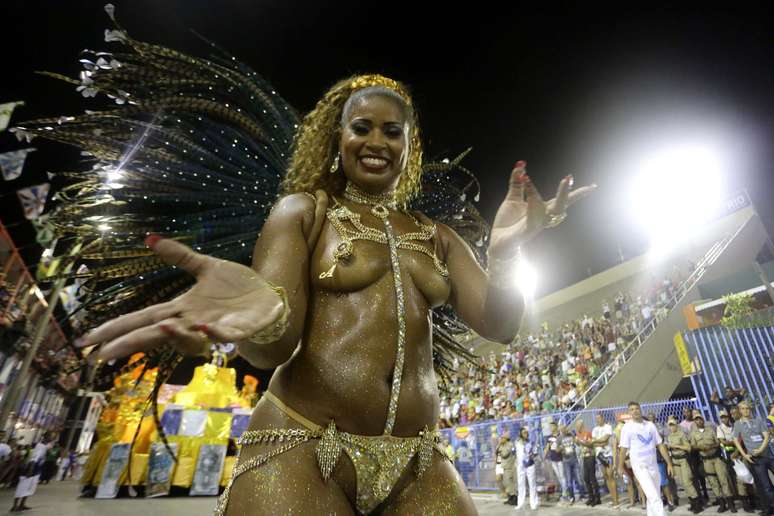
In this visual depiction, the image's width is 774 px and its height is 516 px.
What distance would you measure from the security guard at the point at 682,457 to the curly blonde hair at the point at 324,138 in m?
8.37

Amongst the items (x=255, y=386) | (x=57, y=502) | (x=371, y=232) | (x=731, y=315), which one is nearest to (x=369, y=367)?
(x=371, y=232)

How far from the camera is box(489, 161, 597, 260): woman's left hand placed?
4.63 feet

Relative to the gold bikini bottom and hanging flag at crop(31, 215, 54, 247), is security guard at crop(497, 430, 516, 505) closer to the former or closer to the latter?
hanging flag at crop(31, 215, 54, 247)

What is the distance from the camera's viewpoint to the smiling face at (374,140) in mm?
1803

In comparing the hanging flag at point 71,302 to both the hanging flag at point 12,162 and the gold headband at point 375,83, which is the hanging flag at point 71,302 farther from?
the hanging flag at point 12,162

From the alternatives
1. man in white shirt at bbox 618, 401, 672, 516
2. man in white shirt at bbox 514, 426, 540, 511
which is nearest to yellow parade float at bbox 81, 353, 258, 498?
man in white shirt at bbox 514, 426, 540, 511

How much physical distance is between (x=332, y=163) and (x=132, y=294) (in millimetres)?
1007

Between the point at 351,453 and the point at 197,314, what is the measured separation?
645mm

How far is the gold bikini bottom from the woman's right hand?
440mm

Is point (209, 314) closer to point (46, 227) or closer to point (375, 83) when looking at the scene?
point (375, 83)

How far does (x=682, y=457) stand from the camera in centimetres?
795

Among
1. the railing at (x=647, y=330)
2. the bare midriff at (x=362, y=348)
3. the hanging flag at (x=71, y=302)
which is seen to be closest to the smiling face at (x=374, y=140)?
the bare midriff at (x=362, y=348)

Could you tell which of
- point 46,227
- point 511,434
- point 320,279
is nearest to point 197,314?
point 320,279

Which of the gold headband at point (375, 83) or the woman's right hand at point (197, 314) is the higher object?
the gold headband at point (375, 83)
